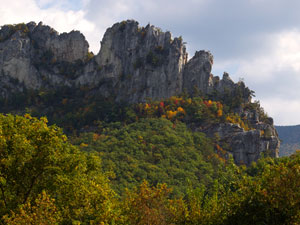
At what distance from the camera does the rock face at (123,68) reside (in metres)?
103

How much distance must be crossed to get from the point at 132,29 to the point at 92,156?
93.6 metres

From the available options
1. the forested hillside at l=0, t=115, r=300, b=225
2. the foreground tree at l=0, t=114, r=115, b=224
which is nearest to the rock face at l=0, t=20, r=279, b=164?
the forested hillside at l=0, t=115, r=300, b=225

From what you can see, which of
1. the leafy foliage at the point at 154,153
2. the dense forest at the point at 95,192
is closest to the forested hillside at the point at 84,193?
the dense forest at the point at 95,192

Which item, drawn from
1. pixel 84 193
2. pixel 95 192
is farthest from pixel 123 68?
pixel 84 193

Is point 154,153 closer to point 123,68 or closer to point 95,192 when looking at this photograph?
point 123,68

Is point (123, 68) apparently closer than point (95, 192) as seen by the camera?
No

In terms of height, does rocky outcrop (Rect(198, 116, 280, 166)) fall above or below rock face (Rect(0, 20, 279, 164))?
below

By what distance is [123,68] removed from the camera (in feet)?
387

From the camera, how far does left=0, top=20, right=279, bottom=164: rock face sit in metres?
103

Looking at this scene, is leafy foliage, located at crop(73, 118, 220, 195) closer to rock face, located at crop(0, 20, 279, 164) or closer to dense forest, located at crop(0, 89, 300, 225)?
rock face, located at crop(0, 20, 279, 164)

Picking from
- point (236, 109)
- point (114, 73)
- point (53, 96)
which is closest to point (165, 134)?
point (236, 109)

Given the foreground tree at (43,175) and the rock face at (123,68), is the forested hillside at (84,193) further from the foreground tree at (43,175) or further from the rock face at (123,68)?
the rock face at (123,68)

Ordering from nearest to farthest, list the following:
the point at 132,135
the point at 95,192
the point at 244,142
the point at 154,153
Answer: the point at 95,192, the point at 154,153, the point at 132,135, the point at 244,142

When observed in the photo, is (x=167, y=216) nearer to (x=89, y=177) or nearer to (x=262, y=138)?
(x=89, y=177)
